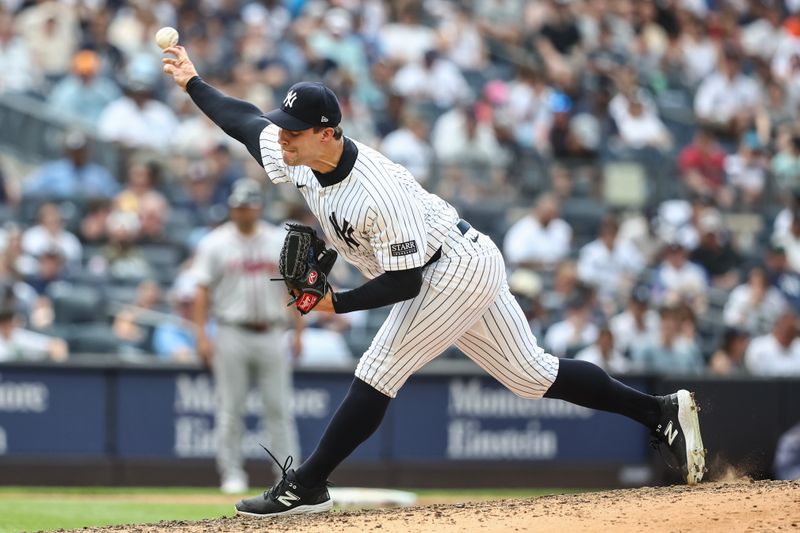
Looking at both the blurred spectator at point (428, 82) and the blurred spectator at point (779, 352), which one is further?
the blurred spectator at point (428, 82)

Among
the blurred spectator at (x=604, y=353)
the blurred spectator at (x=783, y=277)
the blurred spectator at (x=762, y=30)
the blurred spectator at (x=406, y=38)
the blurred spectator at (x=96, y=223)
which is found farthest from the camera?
the blurred spectator at (x=762, y=30)

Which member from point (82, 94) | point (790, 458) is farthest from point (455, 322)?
point (82, 94)

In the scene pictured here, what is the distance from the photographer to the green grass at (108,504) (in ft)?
24.1

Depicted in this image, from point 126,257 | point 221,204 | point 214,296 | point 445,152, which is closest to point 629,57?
point 445,152

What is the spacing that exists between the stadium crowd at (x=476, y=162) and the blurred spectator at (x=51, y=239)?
1.1 inches

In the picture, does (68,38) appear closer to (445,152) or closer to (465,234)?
(445,152)

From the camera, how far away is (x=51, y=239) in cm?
1214

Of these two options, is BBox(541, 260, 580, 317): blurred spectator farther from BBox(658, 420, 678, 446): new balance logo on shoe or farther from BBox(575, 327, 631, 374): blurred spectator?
BBox(658, 420, 678, 446): new balance logo on shoe

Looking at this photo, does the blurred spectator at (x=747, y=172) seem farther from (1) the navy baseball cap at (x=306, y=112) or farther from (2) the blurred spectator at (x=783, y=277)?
(1) the navy baseball cap at (x=306, y=112)

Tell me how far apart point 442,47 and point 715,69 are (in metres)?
3.82

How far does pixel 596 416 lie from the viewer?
11320mm

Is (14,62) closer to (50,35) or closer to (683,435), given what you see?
(50,35)

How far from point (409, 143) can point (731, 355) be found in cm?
401

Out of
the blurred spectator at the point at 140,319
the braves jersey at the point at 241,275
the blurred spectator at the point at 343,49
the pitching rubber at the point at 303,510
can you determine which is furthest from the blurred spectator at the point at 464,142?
the pitching rubber at the point at 303,510
